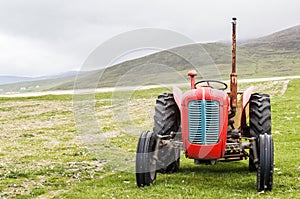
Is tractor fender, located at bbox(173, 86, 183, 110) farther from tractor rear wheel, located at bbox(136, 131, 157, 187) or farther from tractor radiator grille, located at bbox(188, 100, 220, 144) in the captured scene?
tractor radiator grille, located at bbox(188, 100, 220, 144)

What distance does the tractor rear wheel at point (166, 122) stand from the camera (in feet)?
44.1

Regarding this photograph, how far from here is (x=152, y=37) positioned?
1238 centimetres

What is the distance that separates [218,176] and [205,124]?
3025mm

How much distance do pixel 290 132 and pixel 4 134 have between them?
1647cm

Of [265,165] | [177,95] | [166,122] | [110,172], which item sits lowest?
[110,172]

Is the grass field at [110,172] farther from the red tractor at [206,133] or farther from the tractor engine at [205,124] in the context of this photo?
the tractor engine at [205,124]

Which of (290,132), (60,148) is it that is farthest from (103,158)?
(290,132)

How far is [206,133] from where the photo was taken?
38.4 feet

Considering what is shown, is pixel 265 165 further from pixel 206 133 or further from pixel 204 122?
pixel 204 122

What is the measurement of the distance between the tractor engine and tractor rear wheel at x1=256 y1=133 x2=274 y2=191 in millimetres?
953

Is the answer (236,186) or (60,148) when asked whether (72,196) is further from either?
(60,148)

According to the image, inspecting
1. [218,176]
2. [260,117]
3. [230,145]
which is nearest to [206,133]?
[230,145]

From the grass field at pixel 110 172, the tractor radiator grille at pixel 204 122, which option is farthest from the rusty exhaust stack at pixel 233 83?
the grass field at pixel 110 172

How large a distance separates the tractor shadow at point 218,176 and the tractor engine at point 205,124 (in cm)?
122
